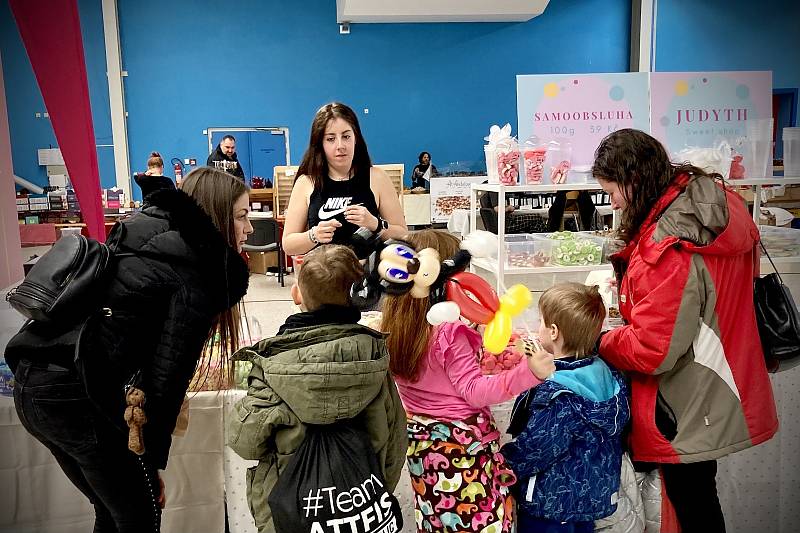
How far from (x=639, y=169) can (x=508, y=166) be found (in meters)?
1.41

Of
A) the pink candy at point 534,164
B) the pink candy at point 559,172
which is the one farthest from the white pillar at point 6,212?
the pink candy at point 559,172

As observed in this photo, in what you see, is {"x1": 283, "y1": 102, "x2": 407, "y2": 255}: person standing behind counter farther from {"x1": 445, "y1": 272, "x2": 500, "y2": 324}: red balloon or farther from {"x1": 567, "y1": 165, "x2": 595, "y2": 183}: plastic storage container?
{"x1": 567, "y1": 165, "x2": 595, "y2": 183}: plastic storage container

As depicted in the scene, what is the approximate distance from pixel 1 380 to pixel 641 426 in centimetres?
193

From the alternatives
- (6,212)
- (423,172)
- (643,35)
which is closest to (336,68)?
(423,172)

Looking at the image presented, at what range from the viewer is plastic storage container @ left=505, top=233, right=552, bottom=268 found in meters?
3.40

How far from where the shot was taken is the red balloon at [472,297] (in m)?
1.48

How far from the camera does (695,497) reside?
1865mm

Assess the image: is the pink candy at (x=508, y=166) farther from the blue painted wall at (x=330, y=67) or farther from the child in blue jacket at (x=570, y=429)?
Result: the blue painted wall at (x=330, y=67)

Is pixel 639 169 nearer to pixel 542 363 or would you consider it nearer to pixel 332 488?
pixel 542 363

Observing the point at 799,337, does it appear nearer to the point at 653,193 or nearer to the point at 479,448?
the point at 653,193

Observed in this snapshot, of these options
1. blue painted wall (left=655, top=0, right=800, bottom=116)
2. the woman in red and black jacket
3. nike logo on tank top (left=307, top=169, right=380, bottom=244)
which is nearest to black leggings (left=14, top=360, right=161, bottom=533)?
nike logo on tank top (left=307, top=169, right=380, bottom=244)

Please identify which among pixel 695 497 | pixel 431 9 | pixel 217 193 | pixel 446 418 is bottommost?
pixel 695 497

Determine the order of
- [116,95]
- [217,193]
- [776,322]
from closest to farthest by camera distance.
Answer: [217,193]
[776,322]
[116,95]

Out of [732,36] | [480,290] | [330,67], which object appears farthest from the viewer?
[330,67]
